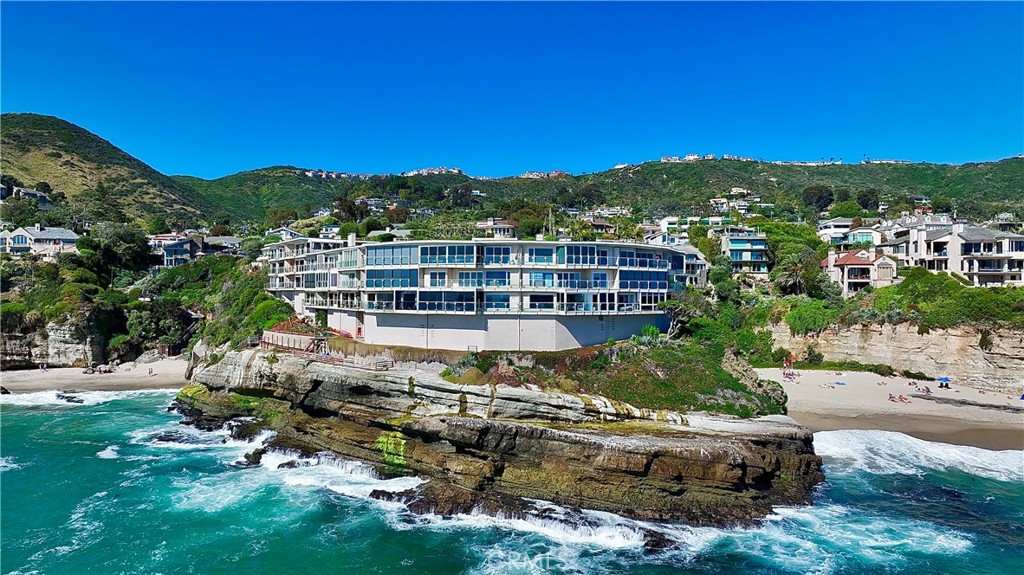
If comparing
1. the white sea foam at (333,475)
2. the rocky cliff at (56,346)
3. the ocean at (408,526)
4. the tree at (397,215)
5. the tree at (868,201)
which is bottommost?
the ocean at (408,526)

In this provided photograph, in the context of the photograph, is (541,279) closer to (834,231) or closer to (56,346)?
(56,346)

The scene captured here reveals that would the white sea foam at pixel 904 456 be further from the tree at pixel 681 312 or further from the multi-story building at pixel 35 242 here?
the multi-story building at pixel 35 242

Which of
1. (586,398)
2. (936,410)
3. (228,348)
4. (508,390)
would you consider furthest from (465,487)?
(936,410)

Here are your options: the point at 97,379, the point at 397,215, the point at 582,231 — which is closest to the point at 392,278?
the point at 97,379

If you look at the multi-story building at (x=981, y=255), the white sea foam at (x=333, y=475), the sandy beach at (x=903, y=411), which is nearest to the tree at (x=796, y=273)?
the multi-story building at (x=981, y=255)

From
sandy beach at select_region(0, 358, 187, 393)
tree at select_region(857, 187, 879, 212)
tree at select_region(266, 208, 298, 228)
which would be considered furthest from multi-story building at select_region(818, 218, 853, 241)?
tree at select_region(266, 208, 298, 228)

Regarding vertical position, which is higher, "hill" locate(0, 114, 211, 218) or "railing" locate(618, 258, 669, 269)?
"hill" locate(0, 114, 211, 218)

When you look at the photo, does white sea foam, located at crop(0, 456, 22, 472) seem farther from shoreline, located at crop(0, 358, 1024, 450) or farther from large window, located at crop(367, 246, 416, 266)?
large window, located at crop(367, 246, 416, 266)
